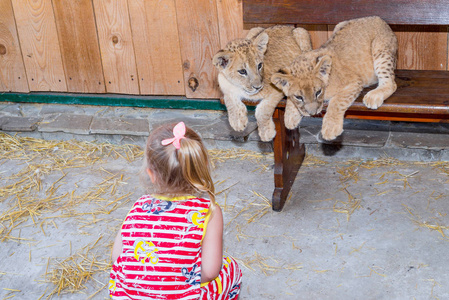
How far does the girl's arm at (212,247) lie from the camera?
7.50 ft

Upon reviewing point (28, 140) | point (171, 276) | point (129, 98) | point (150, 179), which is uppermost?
point (150, 179)

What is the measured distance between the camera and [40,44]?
16.6 feet

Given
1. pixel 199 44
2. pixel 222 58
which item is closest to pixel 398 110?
pixel 222 58

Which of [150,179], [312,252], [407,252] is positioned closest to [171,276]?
[150,179]

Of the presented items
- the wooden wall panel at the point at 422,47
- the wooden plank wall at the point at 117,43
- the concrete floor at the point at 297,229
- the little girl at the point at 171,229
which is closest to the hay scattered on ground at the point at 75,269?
the concrete floor at the point at 297,229

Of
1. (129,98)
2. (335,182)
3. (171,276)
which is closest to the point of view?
(171,276)

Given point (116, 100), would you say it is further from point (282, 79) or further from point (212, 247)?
point (212, 247)

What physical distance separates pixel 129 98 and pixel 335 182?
2.03m

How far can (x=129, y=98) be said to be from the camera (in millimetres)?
4984

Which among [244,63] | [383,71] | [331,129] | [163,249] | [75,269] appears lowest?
[75,269]

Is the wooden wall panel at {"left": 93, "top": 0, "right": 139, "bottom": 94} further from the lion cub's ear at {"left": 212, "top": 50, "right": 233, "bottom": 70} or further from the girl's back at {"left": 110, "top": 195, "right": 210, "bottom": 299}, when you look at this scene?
the girl's back at {"left": 110, "top": 195, "right": 210, "bottom": 299}

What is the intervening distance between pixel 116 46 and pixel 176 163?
2919 mm

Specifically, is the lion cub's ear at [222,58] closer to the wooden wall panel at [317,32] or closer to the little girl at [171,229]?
the wooden wall panel at [317,32]

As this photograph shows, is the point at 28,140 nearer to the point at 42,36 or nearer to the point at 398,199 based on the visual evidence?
the point at 42,36
